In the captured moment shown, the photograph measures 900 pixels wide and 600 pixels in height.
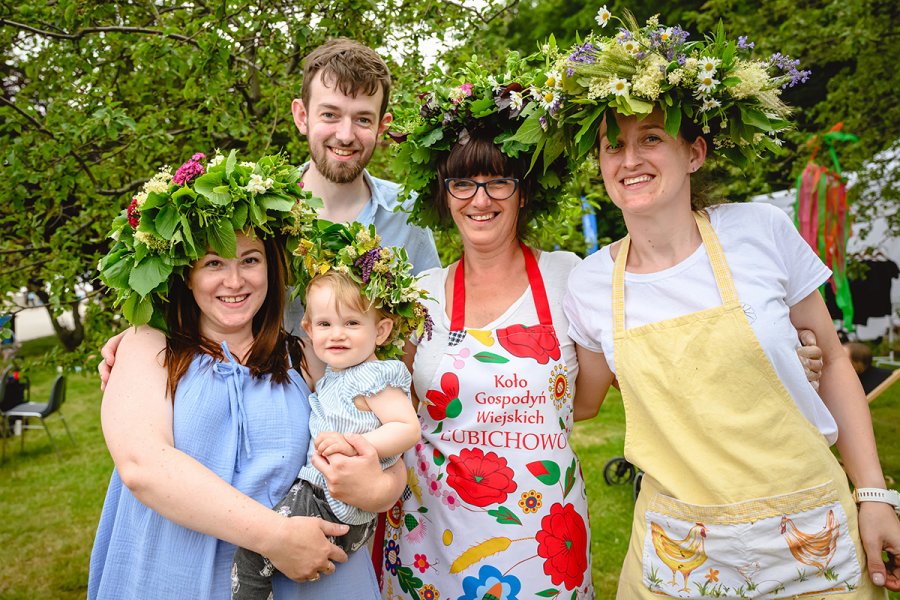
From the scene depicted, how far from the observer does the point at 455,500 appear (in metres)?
2.59

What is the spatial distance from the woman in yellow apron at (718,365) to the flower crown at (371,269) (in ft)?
2.42

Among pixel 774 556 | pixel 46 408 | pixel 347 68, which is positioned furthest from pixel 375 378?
pixel 46 408

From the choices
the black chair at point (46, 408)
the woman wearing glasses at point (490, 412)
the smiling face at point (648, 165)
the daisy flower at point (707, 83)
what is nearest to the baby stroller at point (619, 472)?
the woman wearing glasses at point (490, 412)

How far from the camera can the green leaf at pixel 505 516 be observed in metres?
2.51

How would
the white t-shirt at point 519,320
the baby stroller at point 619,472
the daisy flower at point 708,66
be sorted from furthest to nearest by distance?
the baby stroller at point 619,472 → the white t-shirt at point 519,320 → the daisy flower at point 708,66

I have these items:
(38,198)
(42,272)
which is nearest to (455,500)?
(42,272)

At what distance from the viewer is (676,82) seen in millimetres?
2141

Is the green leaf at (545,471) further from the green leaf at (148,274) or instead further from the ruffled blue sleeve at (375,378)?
the green leaf at (148,274)

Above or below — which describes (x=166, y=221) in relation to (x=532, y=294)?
above

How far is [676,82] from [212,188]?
156 cm

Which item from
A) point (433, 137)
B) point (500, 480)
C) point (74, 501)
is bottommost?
point (74, 501)

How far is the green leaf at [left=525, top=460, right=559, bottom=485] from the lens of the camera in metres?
2.53

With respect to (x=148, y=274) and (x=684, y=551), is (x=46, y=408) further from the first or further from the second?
(x=684, y=551)

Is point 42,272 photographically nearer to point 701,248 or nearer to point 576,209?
point 576,209
